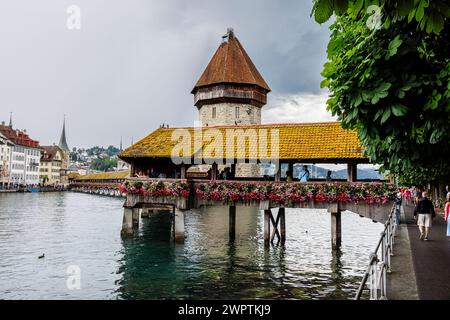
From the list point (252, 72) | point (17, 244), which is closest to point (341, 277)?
point (17, 244)

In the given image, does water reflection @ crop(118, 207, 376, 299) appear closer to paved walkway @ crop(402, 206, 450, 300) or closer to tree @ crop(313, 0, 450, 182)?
paved walkway @ crop(402, 206, 450, 300)

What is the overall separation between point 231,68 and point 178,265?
37.7 m

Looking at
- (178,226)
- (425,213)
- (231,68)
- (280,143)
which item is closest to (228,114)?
(231,68)

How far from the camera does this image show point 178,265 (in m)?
16.9

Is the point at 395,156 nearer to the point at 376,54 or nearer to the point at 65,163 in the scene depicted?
the point at 376,54

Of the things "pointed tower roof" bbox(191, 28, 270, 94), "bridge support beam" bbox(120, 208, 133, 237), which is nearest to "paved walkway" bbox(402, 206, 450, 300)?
"bridge support beam" bbox(120, 208, 133, 237)

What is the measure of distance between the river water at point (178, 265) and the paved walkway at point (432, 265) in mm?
2524

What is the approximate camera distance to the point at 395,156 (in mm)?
8102

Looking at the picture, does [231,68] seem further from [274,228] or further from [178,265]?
[178,265]

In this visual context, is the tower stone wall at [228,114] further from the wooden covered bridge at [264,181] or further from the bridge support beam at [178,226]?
the bridge support beam at [178,226]

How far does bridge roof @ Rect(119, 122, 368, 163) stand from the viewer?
19.2 meters

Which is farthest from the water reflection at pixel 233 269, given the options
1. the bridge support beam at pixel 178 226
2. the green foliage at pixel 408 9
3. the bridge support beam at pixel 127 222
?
the green foliage at pixel 408 9

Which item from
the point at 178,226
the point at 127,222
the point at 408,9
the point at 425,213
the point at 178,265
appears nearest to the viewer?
the point at 408,9

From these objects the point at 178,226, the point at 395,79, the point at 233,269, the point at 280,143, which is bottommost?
the point at 233,269
